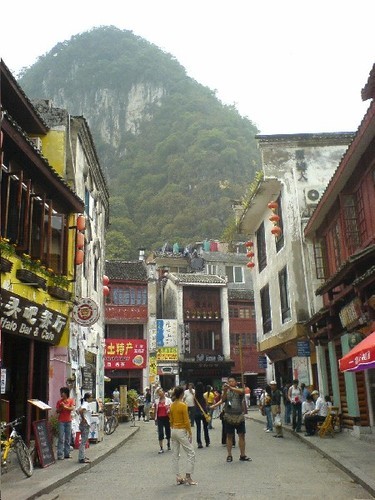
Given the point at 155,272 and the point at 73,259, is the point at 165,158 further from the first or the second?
the point at 73,259

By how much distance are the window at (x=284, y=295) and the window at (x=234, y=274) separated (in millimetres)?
28660

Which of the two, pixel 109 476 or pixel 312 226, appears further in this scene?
pixel 312 226

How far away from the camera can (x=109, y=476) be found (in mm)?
10250

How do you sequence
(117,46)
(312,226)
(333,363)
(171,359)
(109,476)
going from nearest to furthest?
(109,476), (333,363), (312,226), (171,359), (117,46)

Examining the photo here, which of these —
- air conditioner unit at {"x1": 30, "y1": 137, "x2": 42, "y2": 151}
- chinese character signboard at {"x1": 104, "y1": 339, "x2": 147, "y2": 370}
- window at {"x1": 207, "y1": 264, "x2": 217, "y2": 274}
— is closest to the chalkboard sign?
air conditioner unit at {"x1": 30, "y1": 137, "x2": 42, "y2": 151}

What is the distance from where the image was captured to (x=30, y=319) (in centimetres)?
1275

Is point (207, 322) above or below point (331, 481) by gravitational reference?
above

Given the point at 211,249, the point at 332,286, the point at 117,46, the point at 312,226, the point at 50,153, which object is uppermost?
the point at 117,46

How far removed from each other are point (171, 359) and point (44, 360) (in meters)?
27.7

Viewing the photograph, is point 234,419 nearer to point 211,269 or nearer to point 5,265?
point 5,265

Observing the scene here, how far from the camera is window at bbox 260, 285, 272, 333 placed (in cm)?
2598

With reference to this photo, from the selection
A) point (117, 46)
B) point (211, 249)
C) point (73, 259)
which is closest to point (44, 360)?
point (73, 259)

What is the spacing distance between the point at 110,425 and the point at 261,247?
12021 millimetres

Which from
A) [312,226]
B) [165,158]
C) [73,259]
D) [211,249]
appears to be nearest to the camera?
[73,259]
